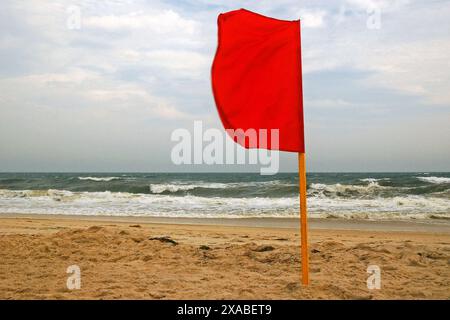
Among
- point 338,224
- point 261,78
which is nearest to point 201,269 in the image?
point 261,78

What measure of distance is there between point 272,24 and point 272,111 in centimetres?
Result: 85

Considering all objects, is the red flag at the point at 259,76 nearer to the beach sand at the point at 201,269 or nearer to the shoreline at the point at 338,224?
the beach sand at the point at 201,269

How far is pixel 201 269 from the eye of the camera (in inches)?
201

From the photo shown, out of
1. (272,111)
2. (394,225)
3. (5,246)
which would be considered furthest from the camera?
(394,225)

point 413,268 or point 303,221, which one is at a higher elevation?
point 303,221

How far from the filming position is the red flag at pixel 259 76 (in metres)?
3.53

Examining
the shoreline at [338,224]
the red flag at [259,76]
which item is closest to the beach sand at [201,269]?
the red flag at [259,76]

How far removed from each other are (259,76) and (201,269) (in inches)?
104

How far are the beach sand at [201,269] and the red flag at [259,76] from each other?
64.0 inches

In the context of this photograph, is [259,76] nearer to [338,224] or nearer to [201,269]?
[201,269]

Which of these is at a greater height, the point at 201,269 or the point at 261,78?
the point at 261,78
